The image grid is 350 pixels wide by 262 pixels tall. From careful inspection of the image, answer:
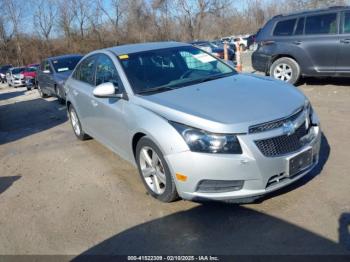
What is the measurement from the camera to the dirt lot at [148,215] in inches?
128

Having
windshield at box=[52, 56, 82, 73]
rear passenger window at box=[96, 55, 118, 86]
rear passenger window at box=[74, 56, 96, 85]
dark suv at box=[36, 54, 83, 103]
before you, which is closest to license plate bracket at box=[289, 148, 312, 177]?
rear passenger window at box=[96, 55, 118, 86]

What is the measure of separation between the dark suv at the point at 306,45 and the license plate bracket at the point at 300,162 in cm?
548

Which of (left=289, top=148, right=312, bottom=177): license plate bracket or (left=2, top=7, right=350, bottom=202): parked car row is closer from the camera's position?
(left=2, top=7, right=350, bottom=202): parked car row

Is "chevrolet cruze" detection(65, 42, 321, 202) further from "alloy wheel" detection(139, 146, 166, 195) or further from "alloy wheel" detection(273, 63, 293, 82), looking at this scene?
"alloy wheel" detection(273, 63, 293, 82)

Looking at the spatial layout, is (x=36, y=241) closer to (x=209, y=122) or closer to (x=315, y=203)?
(x=209, y=122)

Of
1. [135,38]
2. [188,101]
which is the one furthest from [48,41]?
[188,101]

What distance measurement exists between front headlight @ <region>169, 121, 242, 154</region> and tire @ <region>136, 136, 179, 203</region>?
0.40 m

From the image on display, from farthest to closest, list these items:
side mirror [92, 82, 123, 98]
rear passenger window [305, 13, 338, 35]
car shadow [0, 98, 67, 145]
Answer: rear passenger window [305, 13, 338, 35], car shadow [0, 98, 67, 145], side mirror [92, 82, 123, 98]

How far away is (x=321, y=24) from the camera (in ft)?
Result: 28.8

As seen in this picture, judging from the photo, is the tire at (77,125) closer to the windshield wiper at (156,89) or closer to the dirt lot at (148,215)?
the dirt lot at (148,215)

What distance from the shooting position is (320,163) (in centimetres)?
461

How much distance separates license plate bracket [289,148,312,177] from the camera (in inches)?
137

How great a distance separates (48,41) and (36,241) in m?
55.2

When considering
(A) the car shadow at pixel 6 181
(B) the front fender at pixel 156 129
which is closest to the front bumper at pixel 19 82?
(A) the car shadow at pixel 6 181
